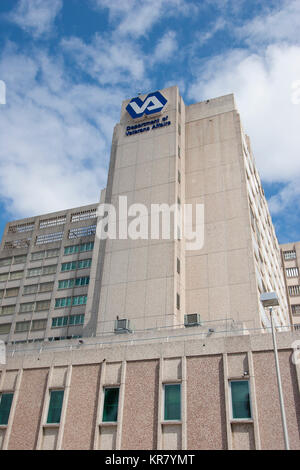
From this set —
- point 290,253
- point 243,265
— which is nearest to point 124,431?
point 243,265

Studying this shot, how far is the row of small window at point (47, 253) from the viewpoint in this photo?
67750mm

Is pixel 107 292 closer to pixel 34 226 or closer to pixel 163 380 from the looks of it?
pixel 163 380

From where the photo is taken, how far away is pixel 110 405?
23766 millimetres

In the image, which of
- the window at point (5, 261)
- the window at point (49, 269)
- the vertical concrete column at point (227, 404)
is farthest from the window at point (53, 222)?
the vertical concrete column at point (227, 404)

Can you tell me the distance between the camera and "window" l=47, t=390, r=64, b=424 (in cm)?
2434

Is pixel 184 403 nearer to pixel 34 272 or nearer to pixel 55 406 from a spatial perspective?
pixel 55 406

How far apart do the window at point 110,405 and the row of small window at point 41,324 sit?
35.8m

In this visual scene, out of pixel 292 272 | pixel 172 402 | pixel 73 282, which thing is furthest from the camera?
pixel 292 272

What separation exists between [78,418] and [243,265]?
2151 centimetres

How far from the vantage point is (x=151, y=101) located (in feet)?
166

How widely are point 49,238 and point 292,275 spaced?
46698 millimetres

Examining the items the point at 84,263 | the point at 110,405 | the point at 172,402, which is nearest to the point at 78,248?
the point at 84,263

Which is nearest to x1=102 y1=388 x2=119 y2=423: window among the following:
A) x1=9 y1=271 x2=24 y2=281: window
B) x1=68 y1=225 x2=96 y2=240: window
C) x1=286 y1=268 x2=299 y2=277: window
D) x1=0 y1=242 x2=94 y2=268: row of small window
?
x1=0 y1=242 x2=94 y2=268: row of small window

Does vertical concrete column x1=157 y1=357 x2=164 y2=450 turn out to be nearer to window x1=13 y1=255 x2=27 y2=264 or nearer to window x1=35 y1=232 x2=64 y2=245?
window x1=35 y1=232 x2=64 y2=245
